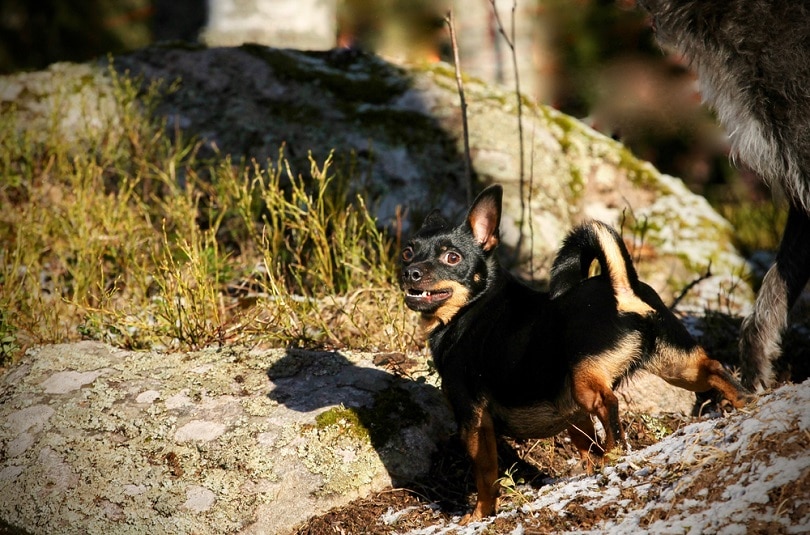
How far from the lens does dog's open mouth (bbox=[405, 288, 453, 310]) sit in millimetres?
3639

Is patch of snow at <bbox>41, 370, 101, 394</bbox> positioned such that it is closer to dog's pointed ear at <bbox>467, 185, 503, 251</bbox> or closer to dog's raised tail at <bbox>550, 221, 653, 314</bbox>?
dog's pointed ear at <bbox>467, 185, 503, 251</bbox>

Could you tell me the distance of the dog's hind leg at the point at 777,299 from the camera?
425 cm

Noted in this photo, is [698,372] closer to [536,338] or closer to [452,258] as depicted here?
[536,338]

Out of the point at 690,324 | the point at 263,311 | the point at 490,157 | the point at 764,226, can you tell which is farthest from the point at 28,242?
the point at 764,226

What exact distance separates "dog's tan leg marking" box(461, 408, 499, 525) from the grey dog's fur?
161 centimetres

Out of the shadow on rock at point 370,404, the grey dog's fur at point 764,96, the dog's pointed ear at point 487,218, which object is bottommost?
the shadow on rock at point 370,404

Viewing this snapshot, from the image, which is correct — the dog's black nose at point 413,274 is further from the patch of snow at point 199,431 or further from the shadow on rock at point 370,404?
the patch of snow at point 199,431

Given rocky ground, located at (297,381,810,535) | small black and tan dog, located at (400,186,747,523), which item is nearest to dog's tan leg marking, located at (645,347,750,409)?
small black and tan dog, located at (400,186,747,523)

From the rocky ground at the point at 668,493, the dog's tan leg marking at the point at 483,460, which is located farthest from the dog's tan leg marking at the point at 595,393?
the dog's tan leg marking at the point at 483,460

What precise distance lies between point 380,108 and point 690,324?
310 centimetres

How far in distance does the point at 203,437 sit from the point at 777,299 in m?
2.91

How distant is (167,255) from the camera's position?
17.2 ft

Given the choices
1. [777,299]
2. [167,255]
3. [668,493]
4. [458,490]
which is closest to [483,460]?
[458,490]

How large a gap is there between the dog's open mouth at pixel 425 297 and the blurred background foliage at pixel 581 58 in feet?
13.8
